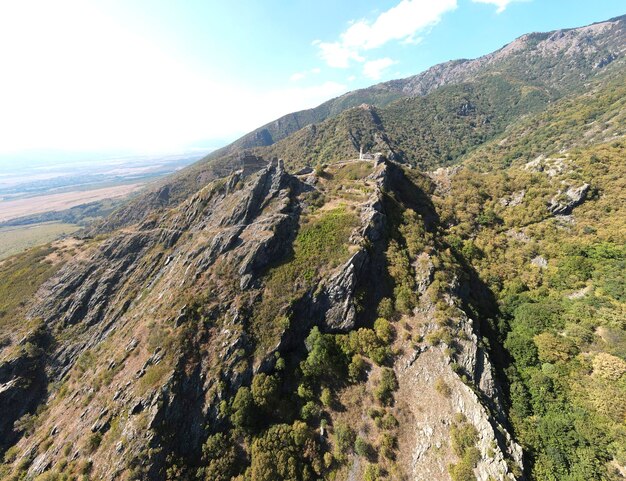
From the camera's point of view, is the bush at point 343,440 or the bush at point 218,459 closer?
the bush at point 218,459

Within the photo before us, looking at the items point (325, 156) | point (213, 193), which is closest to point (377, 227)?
point (213, 193)

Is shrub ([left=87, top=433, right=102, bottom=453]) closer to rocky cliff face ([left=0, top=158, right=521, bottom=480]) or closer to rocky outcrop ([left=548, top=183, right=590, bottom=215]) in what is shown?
rocky cliff face ([left=0, top=158, right=521, bottom=480])

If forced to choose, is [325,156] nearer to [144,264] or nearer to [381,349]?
[144,264]

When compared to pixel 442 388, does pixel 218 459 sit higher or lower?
lower

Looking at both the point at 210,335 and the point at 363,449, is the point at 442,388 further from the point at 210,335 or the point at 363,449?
the point at 210,335

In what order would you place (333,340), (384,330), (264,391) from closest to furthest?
(264,391) < (384,330) < (333,340)

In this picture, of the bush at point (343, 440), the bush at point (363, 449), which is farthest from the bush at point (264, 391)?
the bush at point (363, 449)

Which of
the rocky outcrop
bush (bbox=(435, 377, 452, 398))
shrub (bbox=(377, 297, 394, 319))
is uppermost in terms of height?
the rocky outcrop

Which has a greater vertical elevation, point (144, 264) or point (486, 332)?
point (144, 264)

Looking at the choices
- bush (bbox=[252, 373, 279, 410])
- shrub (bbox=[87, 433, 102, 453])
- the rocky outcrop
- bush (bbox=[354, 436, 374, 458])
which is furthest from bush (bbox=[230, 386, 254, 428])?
the rocky outcrop

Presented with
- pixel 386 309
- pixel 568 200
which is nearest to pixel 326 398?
pixel 386 309

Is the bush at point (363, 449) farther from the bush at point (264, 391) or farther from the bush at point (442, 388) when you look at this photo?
the bush at point (264, 391)
